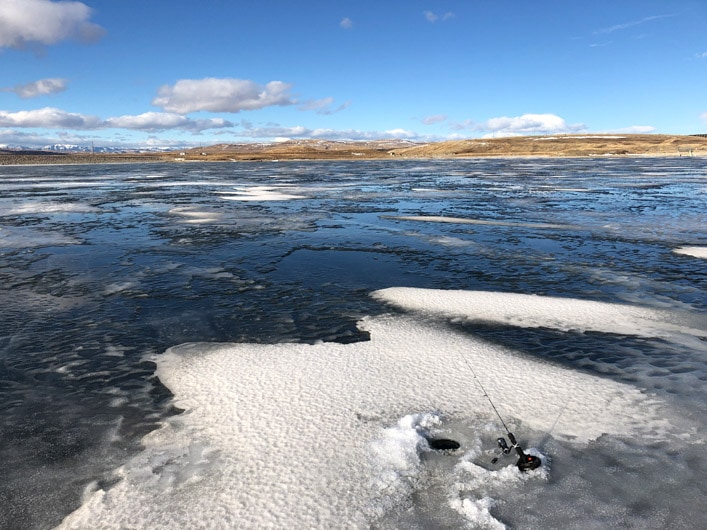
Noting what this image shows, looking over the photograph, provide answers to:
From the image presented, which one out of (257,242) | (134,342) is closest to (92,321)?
(134,342)

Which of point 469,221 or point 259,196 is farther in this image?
point 259,196

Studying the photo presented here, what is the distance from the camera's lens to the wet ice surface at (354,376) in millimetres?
3277

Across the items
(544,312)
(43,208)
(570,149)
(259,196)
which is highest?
(570,149)

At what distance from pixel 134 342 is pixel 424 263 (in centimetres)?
586

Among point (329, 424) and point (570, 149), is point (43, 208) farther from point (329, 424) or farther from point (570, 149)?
point (570, 149)

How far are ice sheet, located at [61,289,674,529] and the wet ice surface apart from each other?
21mm

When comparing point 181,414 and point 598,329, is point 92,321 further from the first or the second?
point 598,329

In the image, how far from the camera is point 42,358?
5504 mm

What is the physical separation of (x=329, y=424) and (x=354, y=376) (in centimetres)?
95

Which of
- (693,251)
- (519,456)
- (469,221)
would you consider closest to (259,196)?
(469,221)

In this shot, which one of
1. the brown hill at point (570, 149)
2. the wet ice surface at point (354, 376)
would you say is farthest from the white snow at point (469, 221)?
the brown hill at point (570, 149)

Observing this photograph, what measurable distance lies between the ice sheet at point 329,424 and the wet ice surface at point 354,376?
21mm

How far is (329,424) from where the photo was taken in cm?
410

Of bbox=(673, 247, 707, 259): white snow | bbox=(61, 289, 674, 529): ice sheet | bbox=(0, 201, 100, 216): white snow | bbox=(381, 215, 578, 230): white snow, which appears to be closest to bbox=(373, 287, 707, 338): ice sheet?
bbox=(61, 289, 674, 529): ice sheet
